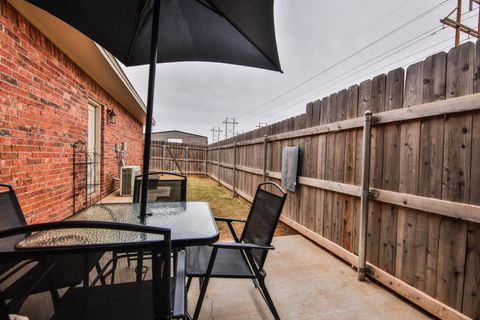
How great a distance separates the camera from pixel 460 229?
68.7 inches

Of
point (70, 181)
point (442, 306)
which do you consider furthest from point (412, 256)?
point (70, 181)

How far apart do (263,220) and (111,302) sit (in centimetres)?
126

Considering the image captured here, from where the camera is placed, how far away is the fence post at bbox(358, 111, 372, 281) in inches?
97.8

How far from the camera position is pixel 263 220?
193cm

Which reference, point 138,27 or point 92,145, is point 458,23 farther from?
point 92,145

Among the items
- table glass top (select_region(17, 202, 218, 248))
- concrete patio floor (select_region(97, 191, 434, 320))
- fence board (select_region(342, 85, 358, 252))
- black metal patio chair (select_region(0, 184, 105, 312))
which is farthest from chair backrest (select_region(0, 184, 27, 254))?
fence board (select_region(342, 85, 358, 252))

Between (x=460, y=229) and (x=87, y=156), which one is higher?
(x=87, y=156)

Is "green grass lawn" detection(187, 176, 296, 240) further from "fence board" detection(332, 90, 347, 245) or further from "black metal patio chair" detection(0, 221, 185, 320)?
"black metal patio chair" detection(0, 221, 185, 320)

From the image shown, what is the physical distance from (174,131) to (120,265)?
3095 centimetres

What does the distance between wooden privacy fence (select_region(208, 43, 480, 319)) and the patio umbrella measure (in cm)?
132

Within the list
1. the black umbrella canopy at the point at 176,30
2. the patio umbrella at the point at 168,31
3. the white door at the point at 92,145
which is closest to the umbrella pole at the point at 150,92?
the patio umbrella at the point at 168,31

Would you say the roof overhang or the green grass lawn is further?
the green grass lawn

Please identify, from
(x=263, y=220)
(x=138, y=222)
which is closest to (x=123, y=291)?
Answer: (x=138, y=222)

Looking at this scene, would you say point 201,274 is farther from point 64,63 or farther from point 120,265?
point 64,63
